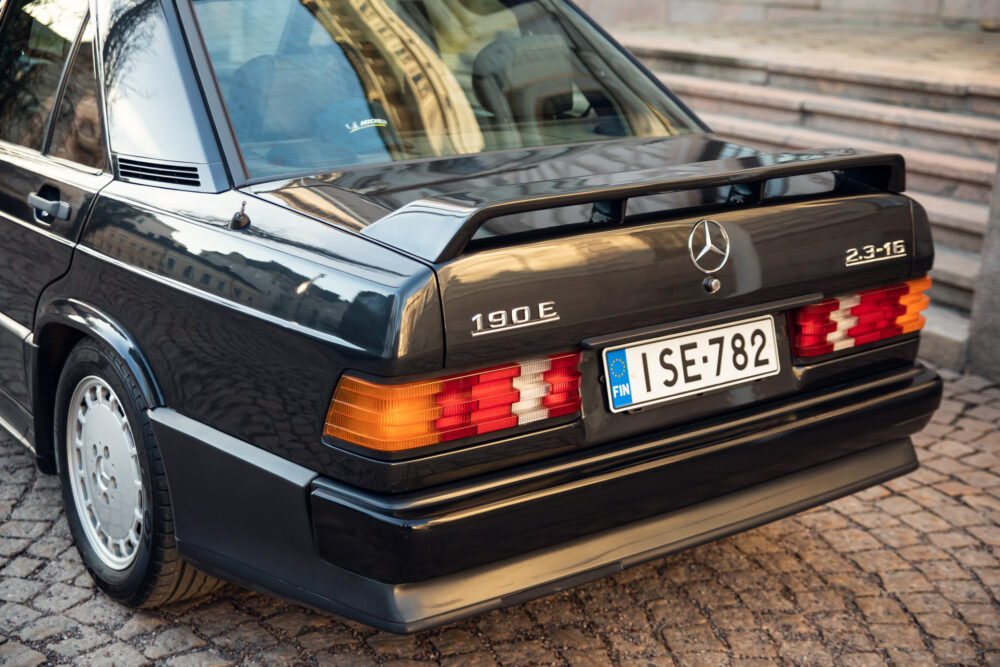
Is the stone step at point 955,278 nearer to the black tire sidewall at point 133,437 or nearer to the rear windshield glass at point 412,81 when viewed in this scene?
the rear windshield glass at point 412,81

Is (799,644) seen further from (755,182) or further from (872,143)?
(872,143)

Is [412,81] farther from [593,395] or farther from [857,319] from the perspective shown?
[857,319]

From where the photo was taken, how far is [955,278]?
5.25 meters

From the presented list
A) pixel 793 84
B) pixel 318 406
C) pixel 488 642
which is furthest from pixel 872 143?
pixel 318 406

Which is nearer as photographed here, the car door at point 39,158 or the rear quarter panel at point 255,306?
the rear quarter panel at point 255,306

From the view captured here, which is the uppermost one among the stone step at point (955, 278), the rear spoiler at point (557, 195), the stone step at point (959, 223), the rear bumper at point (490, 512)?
the rear spoiler at point (557, 195)

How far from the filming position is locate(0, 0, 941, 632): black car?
2186 millimetres

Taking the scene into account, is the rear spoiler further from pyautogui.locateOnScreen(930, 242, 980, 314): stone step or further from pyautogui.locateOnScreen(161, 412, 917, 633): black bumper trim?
pyautogui.locateOnScreen(930, 242, 980, 314): stone step

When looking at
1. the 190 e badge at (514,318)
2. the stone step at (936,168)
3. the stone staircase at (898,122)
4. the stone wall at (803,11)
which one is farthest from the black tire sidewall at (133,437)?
the stone wall at (803,11)

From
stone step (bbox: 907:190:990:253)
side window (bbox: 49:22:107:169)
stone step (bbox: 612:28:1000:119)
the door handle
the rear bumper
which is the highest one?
side window (bbox: 49:22:107:169)

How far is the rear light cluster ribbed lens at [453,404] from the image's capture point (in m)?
2.13

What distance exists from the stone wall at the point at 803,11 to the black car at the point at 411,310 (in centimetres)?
906

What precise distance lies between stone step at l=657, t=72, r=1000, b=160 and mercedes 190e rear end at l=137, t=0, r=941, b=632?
3434mm

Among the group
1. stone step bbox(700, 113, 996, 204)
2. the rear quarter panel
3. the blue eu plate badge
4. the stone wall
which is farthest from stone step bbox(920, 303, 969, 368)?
the stone wall
